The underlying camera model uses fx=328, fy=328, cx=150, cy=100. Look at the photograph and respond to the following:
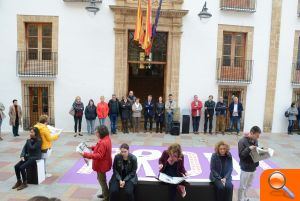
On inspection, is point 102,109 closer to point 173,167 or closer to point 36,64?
point 36,64

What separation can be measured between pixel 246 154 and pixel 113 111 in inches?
316

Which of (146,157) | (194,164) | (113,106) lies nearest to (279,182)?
(194,164)

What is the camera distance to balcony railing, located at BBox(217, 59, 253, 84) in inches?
564

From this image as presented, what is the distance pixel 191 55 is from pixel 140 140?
14.4 feet

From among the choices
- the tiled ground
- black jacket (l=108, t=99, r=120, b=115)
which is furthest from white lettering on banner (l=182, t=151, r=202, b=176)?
black jacket (l=108, t=99, r=120, b=115)

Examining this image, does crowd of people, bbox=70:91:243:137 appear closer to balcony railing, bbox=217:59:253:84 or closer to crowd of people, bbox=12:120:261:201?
balcony railing, bbox=217:59:253:84

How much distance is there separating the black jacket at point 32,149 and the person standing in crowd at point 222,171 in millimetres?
3818

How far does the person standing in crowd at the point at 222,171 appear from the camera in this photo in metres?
5.81

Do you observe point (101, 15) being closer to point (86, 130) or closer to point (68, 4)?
point (68, 4)

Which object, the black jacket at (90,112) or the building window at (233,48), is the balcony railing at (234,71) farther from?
the black jacket at (90,112)

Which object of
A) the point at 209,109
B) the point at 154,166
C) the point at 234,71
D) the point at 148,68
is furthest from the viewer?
the point at 148,68

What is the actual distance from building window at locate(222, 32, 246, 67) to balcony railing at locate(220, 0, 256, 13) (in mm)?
1128

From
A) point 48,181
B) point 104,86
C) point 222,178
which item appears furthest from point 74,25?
point 222,178

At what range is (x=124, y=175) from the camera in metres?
5.92
